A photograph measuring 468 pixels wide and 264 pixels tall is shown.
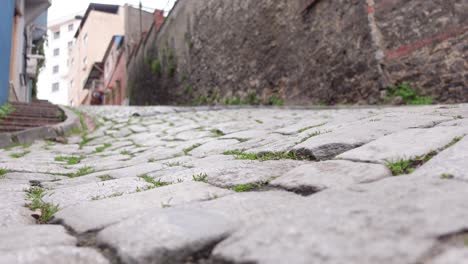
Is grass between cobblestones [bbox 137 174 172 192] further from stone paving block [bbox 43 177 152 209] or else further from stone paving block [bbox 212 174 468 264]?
stone paving block [bbox 212 174 468 264]

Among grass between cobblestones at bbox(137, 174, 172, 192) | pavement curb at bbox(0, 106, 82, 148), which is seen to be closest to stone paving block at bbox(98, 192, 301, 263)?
grass between cobblestones at bbox(137, 174, 172, 192)

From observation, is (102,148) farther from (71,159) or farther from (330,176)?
(330,176)

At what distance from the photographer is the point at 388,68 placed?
6473mm

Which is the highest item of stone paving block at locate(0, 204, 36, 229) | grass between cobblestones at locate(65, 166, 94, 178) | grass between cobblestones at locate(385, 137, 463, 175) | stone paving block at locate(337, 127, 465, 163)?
stone paving block at locate(337, 127, 465, 163)

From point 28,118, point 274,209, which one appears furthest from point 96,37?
point 274,209

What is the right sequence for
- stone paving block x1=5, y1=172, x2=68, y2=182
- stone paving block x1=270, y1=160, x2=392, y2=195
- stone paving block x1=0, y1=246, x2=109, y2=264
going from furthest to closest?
stone paving block x1=5, y1=172, x2=68, y2=182 < stone paving block x1=270, y1=160, x2=392, y2=195 < stone paving block x1=0, y1=246, x2=109, y2=264

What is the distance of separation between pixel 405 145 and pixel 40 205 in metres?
1.84

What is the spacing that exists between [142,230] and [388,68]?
614cm

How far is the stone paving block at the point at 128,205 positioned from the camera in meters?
1.45

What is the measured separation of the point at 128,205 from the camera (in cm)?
160

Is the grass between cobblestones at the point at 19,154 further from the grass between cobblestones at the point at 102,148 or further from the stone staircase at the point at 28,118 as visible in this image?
the stone staircase at the point at 28,118

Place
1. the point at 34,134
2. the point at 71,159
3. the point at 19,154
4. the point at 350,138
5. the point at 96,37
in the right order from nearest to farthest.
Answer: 1. the point at 350,138
2. the point at 71,159
3. the point at 19,154
4. the point at 34,134
5. the point at 96,37

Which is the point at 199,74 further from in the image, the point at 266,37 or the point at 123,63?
the point at 123,63

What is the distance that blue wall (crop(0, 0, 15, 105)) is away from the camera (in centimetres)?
802
